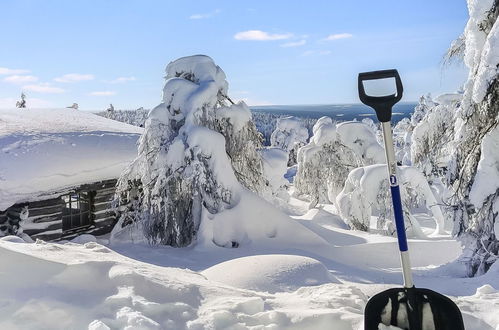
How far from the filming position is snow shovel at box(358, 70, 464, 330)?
327cm

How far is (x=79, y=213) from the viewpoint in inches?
562

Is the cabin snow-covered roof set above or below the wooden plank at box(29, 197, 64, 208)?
above

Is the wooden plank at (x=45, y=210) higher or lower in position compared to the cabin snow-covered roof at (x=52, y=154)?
lower

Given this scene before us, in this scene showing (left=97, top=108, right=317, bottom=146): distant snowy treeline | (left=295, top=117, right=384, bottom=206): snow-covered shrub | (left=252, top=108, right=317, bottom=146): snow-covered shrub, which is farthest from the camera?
(left=252, top=108, right=317, bottom=146): snow-covered shrub

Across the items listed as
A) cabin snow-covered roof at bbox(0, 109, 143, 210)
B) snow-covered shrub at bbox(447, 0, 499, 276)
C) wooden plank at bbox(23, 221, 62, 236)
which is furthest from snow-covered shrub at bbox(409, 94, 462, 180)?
wooden plank at bbox(23, 221, 62, 236)

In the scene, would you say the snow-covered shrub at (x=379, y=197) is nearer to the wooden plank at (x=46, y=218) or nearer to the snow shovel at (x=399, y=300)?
the wooden plank at (x=46, y=218)

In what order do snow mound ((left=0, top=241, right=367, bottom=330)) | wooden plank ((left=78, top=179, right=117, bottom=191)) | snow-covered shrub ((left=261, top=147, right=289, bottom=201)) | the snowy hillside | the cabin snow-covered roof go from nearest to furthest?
snow mound ((left=0, top=241, right=367, bottom=330)), the snowy hillside, the cabin snow-covered roof, wooden plank ((left=78, top=179, right=117, bottom=191)), snow-covered shrub ((left=261, top=147, right=289, bottom=201))

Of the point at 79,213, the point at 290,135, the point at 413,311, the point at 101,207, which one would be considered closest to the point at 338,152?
the point at 101,207

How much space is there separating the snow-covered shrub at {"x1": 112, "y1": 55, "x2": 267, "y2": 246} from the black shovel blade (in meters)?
9.02

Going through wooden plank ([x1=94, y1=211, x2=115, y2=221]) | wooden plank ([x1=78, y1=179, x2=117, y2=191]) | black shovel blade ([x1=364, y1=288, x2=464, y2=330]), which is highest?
black shovel blade ([x1=364, y1=288, x2=464, y2=330])

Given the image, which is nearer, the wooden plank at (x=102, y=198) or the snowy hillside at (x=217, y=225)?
the snowy hillside at (x=217, y=225)

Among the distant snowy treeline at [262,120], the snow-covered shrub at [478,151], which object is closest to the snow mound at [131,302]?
the snow-covered shrub at [478,151]

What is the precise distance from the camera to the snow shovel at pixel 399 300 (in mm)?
3266

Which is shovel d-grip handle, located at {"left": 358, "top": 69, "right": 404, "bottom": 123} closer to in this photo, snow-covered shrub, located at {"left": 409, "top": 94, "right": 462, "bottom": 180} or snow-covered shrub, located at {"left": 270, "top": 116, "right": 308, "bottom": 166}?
snow-covered shrub, located at {"left": 409, "top": 94, "right": 462, "bottom": 180}
